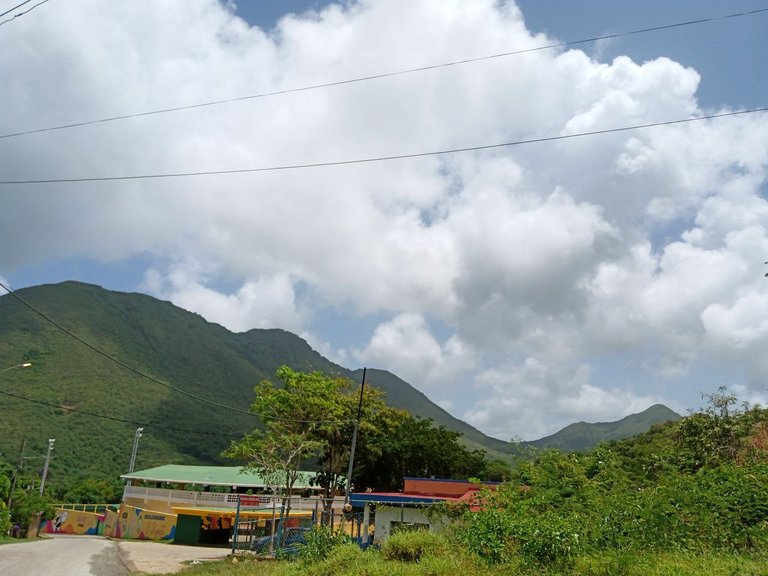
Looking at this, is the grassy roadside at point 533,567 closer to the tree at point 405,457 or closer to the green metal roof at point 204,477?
the tree at point 405,457

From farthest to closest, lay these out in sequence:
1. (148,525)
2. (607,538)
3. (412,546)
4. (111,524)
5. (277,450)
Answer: (111,524), (148,525), (277,450), (412,546), (607,538)

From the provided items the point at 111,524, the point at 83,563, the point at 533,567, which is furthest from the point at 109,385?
the point at 533,567

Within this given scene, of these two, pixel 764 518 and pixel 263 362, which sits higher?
pixel 263 362

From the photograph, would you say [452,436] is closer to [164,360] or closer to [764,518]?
[764,518]

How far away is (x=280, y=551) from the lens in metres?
22.7

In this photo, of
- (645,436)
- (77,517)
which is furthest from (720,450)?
(77,517)

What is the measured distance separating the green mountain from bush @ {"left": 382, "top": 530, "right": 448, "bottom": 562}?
3031 centimetres

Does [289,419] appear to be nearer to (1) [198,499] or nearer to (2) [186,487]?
(1) [198,499]

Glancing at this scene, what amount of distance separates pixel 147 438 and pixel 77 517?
38.9 m

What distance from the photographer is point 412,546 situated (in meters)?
13.1

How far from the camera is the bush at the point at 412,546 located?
42.3 feet

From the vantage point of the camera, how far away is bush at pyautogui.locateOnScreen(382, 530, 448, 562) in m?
12.9

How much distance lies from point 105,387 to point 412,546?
9466 cm

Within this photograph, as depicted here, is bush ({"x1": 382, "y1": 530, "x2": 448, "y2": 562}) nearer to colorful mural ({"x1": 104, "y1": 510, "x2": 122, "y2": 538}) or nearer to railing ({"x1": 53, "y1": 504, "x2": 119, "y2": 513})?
colorful mural ({"x1": 104, "y1": 510, "x2": 122, "y2": 538})
